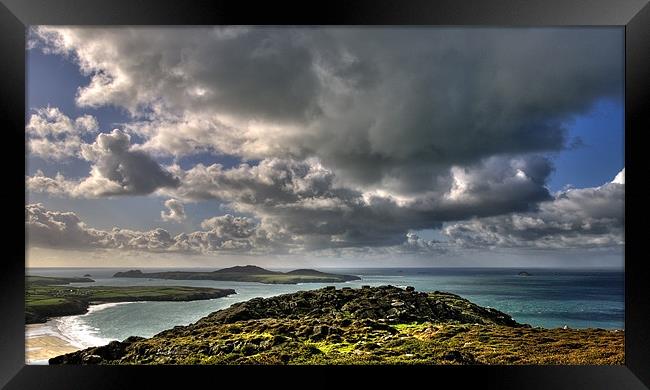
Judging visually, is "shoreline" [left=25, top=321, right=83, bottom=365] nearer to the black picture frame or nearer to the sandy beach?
the sandy beach

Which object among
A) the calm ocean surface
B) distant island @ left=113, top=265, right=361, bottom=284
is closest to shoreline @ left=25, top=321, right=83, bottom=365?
the calm ocean surface


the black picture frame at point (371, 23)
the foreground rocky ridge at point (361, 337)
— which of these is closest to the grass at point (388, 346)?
the foreground rocky ridge at point (361, 337)

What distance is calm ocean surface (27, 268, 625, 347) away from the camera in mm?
11609

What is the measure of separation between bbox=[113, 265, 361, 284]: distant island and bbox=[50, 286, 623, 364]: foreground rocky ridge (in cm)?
116

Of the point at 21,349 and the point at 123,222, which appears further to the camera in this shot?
the point at 123,222

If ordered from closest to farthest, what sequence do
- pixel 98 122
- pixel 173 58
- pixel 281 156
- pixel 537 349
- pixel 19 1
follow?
pixel 19 1 → pixel 537 349 → pixel 173 58 → pixel 98 122 → pixel 281 156

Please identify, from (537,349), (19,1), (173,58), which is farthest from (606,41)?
(19,1)

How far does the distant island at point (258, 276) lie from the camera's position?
13820 millimetres

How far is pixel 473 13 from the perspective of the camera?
4340 millimetres

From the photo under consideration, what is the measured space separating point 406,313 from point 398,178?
3657 millimetres

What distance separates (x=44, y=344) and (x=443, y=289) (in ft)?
38.5

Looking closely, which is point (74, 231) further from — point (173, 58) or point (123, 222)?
point (173, 58)

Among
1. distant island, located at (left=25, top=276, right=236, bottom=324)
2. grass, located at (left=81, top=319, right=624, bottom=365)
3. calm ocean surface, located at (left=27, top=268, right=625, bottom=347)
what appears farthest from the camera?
calm ocean surface, located at (left=27, top=268, right=625, bottom=347)

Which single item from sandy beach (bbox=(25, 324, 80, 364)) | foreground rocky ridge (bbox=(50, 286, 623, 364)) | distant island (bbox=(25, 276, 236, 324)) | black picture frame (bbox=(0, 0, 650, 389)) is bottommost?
sandy beach (bbox=(25, 324, 80, 364))
